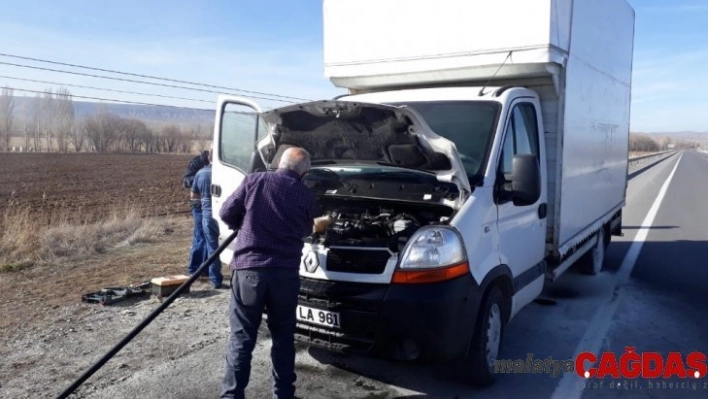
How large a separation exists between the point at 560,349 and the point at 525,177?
1914 millimetres

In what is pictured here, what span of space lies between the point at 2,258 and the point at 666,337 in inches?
338

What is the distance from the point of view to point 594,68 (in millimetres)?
6156

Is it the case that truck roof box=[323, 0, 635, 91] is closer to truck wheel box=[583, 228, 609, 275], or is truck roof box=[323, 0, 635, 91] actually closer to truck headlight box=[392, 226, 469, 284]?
truck headlight box=[392, 226, 469, 284]

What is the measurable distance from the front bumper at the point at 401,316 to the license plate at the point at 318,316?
0.03 meters

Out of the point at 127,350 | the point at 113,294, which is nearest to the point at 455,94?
the point at 127,350

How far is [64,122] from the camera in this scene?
83.0 metres

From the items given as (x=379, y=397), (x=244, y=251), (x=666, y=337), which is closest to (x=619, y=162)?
(x=666, y=337)

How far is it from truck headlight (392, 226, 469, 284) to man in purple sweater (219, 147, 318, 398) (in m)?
0.69

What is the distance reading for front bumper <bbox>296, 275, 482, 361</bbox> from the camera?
11.6ft

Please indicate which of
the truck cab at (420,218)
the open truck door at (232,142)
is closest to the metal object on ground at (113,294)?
the open truck door at (232,142)

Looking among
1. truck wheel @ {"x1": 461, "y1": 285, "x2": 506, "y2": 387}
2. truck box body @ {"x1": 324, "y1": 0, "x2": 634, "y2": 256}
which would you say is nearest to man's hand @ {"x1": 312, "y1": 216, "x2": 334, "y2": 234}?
truck wheel @ {"x1": 461, "y1": 285, "x2": 506, "y2": 387}

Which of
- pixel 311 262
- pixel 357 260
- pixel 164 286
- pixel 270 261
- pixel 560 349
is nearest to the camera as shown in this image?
pixel 270 261

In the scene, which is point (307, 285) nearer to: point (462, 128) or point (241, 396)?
point (241, 396)

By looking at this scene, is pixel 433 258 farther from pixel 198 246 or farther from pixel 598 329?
pixel 198 246
